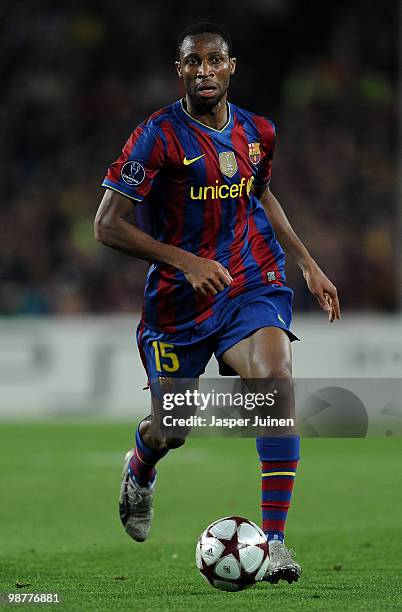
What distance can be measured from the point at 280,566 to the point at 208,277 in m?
1.19

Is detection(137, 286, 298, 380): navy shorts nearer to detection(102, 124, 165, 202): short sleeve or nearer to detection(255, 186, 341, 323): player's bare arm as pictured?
detection(255, 186, 341, 323): player's bare arm

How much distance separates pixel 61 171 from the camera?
59.1ft

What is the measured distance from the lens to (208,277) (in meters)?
5.09

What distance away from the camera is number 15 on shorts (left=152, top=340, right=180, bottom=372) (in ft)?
18.9

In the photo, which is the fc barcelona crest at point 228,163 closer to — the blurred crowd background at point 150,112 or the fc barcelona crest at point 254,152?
the fc barcelona crest at point 254,152

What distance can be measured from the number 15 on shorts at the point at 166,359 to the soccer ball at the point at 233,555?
38.4 inches

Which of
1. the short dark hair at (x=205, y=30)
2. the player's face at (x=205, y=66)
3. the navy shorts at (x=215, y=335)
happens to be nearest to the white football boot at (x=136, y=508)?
the navy shorts at (x=215, y=335)

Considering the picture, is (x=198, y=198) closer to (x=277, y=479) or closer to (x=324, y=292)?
(x=324, y=292)

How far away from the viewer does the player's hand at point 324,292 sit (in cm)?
559

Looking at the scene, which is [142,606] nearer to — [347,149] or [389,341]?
[389,341]

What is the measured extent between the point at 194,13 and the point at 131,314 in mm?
6271

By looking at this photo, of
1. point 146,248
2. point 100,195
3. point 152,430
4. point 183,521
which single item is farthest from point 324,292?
point 100,195

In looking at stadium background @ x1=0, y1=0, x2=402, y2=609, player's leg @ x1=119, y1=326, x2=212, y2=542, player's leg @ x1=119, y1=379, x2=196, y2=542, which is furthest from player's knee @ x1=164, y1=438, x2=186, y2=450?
stadium background @ x1=0, y1=0, x2=402, y2=609

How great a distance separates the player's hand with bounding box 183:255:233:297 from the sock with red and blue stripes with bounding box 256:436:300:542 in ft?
2.27
